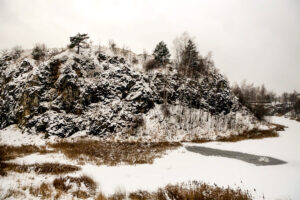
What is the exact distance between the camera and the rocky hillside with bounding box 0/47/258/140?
26172 millimetres

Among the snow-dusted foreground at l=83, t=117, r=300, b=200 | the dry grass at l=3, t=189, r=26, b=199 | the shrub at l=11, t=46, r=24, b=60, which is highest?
the shrub at l=11, t=46, r=24, b=60

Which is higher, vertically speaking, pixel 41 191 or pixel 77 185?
pixel 41 191

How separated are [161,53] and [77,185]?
3690 cm

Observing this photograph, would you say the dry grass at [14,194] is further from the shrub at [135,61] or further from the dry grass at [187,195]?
the shrub at [135,61]

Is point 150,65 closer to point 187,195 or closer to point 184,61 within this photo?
point 184,61

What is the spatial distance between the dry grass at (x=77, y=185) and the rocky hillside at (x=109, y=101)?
53.8 ft

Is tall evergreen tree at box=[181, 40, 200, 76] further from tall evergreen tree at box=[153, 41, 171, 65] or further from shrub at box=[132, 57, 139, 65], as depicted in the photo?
shrub at box=[132, 57, 139, 65]

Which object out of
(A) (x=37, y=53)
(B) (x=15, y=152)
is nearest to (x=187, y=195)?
(B) (x=15, y=152)

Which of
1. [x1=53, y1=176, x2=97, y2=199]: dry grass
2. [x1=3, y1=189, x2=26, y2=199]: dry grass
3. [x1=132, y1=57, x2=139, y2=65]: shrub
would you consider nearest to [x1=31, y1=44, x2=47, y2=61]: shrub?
[x1=132, y1=57, x2=139, y2=65]: shrub

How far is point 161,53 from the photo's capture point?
40656 millimetres

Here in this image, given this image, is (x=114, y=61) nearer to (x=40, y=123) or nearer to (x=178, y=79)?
(x=178, y=79)

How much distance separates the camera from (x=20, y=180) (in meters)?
7.93

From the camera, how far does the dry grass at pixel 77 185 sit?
737cm

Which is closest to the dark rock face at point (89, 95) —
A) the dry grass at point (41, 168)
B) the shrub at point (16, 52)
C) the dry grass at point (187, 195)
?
the shrub at point (16, 52)
